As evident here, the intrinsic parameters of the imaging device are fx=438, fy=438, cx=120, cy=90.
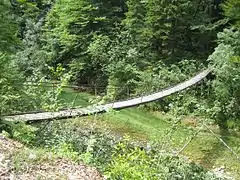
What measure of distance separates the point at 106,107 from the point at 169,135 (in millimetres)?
2073

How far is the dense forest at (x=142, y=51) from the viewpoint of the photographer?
1448 centimetres

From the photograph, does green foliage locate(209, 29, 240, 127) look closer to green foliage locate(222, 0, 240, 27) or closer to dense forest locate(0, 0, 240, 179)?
dense forest locate(0, 0, 240, 179)

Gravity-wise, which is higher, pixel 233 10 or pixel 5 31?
pixel 233 10

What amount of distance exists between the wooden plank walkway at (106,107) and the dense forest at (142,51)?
15.4 inches

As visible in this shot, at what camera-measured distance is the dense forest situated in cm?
1448

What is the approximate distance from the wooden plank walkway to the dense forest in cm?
39

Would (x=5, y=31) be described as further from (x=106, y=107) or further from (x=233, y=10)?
(x=233, y=10)

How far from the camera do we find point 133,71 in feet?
60.2

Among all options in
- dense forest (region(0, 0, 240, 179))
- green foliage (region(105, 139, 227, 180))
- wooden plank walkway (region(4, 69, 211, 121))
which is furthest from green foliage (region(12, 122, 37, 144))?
dense forest (region(0, 0, 240, 179))

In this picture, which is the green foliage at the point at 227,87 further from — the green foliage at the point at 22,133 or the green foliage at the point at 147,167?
the green foliage at the point at 22,133

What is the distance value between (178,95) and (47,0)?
16.4 meters

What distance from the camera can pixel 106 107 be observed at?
10.2 metres

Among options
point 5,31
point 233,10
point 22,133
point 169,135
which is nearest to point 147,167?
point 22,133

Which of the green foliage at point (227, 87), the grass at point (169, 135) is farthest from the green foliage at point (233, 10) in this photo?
the grass at point (169, 135)
